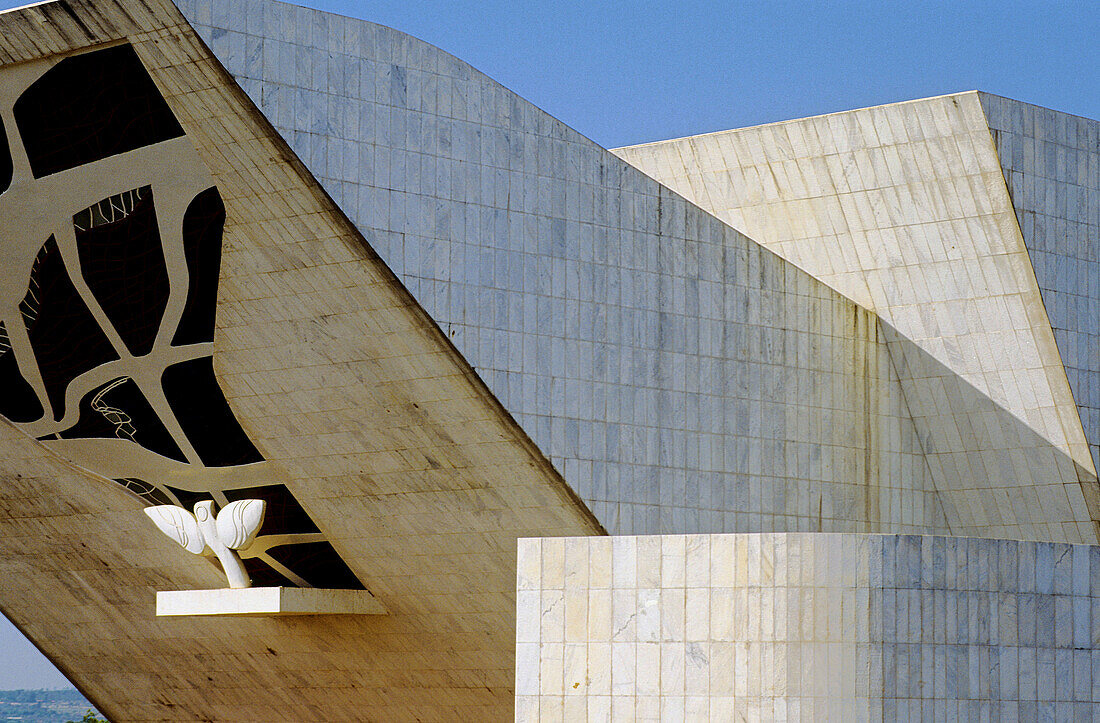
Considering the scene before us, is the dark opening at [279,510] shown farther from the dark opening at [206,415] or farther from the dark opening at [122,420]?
the dark opening at [122,420]

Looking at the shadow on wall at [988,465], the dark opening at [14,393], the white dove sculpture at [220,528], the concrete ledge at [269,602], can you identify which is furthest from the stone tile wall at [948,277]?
the dark opening at [14,393]

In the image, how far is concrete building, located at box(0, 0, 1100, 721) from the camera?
1723 centimetres

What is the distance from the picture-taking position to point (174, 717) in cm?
3275

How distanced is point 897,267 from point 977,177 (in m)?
1.78

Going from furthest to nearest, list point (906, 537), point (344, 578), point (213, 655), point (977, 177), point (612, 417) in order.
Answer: point (213, 655), point (344, 578), point (977, 177), point (612, 417), point (906, 537)

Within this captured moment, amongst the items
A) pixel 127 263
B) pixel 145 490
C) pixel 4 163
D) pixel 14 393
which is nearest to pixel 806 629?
pixel 127 263

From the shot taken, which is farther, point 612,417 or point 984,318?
point 984,318

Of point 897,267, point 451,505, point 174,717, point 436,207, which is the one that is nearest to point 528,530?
point 451,505

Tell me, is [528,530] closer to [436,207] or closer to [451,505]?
[451,505]

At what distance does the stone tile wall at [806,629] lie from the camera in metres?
16.7

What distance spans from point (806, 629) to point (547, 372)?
638 centimetres

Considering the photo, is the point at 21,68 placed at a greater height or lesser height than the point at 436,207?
greater

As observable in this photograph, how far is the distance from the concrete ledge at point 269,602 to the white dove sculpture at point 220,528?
1.07 feet

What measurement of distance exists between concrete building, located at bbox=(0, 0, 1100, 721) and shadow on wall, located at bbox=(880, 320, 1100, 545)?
0.06 metres
